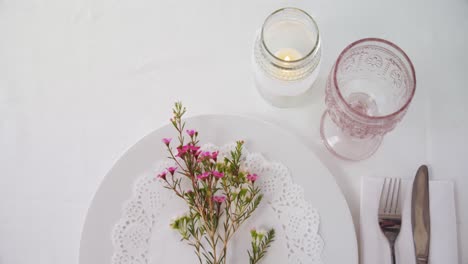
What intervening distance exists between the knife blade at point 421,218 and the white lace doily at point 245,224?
0.18 metres

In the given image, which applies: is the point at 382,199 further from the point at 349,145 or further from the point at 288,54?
the point at 288,54

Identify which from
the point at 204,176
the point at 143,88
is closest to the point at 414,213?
the point at 204,176

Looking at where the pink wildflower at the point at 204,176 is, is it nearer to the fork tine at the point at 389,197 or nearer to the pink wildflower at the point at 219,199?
the pink wildflower at the point at 219,199

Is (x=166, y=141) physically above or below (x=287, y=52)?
below

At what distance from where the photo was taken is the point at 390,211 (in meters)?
0.79

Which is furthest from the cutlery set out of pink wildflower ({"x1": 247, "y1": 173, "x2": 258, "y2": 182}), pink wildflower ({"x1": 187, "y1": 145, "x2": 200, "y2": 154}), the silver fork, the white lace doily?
pink wildflower ({"x1": 187, "y1": 145, "x2": 200, "y2": 154})

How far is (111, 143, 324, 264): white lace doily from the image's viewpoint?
0.78 metres

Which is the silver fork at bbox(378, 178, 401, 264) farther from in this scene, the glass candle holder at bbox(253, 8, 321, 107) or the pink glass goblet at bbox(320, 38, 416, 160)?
the glass candle holder at bbox(253, 8, 321, 107)

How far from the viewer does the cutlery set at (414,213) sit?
2.49ft

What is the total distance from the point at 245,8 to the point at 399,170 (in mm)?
486

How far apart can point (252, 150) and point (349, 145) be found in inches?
8.0

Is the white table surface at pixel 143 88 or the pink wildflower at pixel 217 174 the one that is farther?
the white table surface at pixel 143 88

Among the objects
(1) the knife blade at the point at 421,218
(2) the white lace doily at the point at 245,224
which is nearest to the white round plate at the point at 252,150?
(2) the white lace doily at the point at 245,224

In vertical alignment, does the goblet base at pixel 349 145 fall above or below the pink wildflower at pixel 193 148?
above
